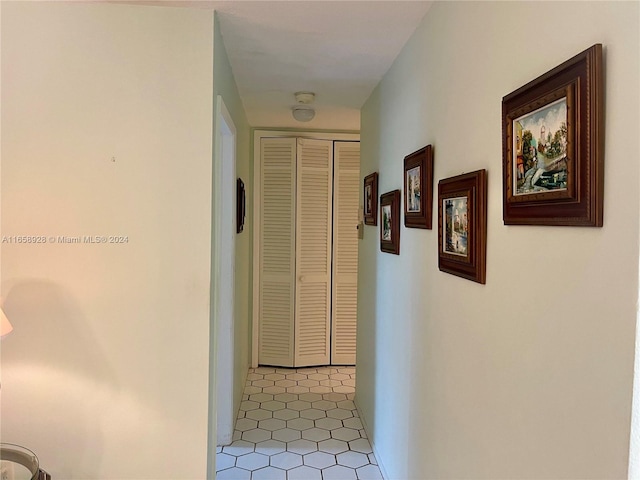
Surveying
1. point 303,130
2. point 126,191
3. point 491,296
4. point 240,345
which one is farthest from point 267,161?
point 491,296

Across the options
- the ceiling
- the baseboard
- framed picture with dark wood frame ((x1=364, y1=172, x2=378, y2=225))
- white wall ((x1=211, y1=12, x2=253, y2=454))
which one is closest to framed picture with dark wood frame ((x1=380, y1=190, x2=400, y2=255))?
framed picture with dark wood frame ((x1=364, y1=172, x2=378, y2=225))

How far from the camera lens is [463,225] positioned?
135cm

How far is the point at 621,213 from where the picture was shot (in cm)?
73

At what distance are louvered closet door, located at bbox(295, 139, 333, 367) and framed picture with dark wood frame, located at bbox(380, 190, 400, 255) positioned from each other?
63.5 inches

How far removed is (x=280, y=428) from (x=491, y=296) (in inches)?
85.5

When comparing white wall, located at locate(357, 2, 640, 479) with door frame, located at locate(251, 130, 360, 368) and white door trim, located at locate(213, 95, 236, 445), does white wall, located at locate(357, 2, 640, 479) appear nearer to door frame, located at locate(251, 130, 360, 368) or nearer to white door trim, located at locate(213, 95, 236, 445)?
white door trim, located at locate(213, 95, 236, 445)

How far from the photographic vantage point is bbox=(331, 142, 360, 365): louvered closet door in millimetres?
4070

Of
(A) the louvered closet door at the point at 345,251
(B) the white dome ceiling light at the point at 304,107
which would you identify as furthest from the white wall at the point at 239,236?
(A) the louvered closet door at the point at 345,251

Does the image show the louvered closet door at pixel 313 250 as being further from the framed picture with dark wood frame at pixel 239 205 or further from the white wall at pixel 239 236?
the framed picture with dark wood frame at pixel 239 205

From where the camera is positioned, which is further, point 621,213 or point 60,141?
point 60,141

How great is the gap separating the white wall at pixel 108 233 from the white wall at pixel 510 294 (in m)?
0.87

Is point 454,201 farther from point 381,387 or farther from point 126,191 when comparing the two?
point 381,387

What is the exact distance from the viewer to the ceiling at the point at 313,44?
1.71 metres

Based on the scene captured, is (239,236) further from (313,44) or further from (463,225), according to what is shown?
(463,225)
